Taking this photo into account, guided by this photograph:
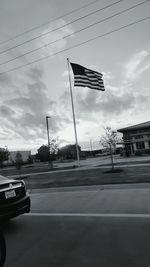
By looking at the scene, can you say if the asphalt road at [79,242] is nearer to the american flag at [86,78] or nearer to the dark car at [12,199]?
the dark car at [12,199]

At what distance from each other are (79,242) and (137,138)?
53.7 metres

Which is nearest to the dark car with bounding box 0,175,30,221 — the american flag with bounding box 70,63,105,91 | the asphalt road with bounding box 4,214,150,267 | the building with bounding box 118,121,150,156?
the asphalt road with bounding box 4,214,150,267

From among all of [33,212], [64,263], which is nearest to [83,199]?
Answer: [33,212]

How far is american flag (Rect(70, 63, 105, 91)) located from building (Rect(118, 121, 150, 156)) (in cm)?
3487

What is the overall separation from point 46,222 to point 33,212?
1.43 metres

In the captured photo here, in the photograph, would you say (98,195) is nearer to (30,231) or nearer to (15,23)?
(30,231)

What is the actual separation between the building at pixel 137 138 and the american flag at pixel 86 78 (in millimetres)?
34867

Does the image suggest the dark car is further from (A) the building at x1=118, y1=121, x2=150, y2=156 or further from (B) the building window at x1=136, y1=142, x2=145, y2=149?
(B) the building window at x1=136, y1=142, x2=145, y2=149

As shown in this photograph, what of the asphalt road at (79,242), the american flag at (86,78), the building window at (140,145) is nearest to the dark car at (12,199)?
the asphalt road at (79,242)

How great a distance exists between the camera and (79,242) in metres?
4.54

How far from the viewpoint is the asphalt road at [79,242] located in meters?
3.78

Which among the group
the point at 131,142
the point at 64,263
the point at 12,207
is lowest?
the point at 64,263

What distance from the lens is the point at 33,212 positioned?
7445 mm

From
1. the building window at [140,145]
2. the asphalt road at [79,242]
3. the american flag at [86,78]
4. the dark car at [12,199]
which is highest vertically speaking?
the american flag at [86,78]
